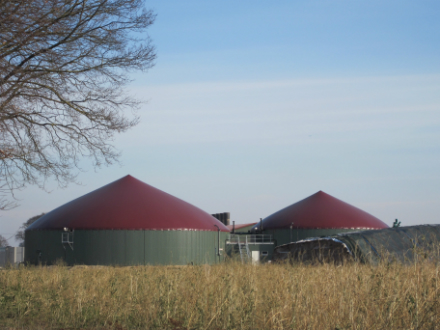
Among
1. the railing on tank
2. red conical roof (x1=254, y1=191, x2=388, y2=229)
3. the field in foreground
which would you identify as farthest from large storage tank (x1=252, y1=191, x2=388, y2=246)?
the field in foreground

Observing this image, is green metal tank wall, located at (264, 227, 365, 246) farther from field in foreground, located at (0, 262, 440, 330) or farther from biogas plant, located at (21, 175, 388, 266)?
field in foreground, located at (0, 262, 440, 330)

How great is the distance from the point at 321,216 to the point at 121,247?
18.5m

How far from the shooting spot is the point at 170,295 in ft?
29.1

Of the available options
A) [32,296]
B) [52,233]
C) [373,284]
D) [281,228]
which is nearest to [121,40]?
[32,296]

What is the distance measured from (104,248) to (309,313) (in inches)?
1085

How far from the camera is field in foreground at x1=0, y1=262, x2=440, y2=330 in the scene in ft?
22.6

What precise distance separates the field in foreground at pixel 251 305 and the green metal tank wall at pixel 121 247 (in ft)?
75.0

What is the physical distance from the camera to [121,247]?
1304 inches

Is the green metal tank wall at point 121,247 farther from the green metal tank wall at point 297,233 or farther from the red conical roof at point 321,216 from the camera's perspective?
the red conical roof at point 321,216

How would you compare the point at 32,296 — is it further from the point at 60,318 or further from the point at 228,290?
the point at 228,290

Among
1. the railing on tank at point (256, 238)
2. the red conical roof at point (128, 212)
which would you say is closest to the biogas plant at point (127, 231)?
the red conical roof at point (128, 212)

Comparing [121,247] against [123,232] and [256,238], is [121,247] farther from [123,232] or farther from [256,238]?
[256,238]

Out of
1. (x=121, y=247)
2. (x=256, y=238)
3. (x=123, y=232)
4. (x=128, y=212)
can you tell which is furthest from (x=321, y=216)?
(x=121, y=247)

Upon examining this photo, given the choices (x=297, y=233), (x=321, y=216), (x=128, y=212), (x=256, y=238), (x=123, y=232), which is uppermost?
(x=128, y=212)
